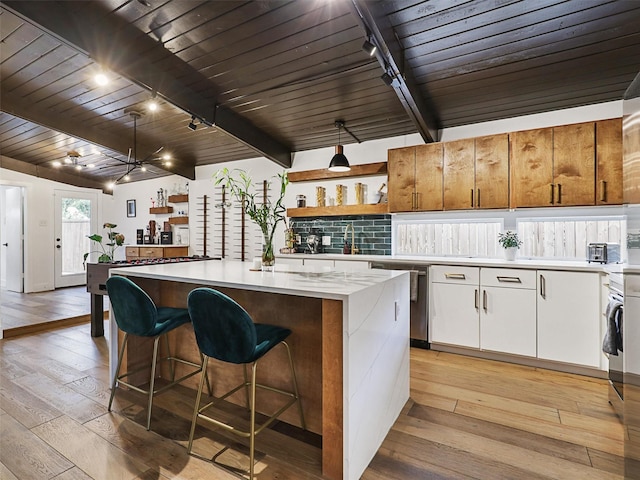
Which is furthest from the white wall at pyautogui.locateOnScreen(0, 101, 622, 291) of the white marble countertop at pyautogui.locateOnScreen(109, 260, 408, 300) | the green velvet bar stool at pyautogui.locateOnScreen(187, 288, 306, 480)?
the green velvet bar stool at pyautogui.locateOnScreen(187, 288, 306, 480)

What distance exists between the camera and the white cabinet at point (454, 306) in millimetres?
3262

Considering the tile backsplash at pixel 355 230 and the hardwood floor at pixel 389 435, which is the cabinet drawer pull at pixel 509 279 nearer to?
the hardwood floor at pixel 389 435

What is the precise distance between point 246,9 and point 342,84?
119 cm

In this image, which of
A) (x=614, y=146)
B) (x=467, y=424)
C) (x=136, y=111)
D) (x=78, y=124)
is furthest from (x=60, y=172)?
(x=614, y=146)

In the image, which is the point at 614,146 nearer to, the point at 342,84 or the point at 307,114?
the point at 342,84

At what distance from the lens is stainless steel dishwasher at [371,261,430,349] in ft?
11.4

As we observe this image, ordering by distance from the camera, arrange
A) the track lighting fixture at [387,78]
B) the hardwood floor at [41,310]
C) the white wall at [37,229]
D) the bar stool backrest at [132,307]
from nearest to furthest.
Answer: the bar stool backrest at [132,307] → the track lighting fixture at [387,78] → the hardwood floor at [41,310] → the white wall at [37,229]

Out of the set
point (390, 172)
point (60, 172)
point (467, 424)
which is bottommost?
point (467, 424)

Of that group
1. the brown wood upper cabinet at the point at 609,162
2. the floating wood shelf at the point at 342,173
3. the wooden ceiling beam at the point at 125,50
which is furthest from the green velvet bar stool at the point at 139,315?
the brown wood upper cabinet at the point at 609,162

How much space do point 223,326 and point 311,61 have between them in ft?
7.99

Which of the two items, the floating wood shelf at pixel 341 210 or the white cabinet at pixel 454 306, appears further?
the floating wood shelf at pixel 341 210

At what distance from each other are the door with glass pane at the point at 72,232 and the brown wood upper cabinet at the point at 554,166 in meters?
8.32

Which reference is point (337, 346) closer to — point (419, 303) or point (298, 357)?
point (298, 357)

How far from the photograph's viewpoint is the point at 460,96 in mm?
3365
